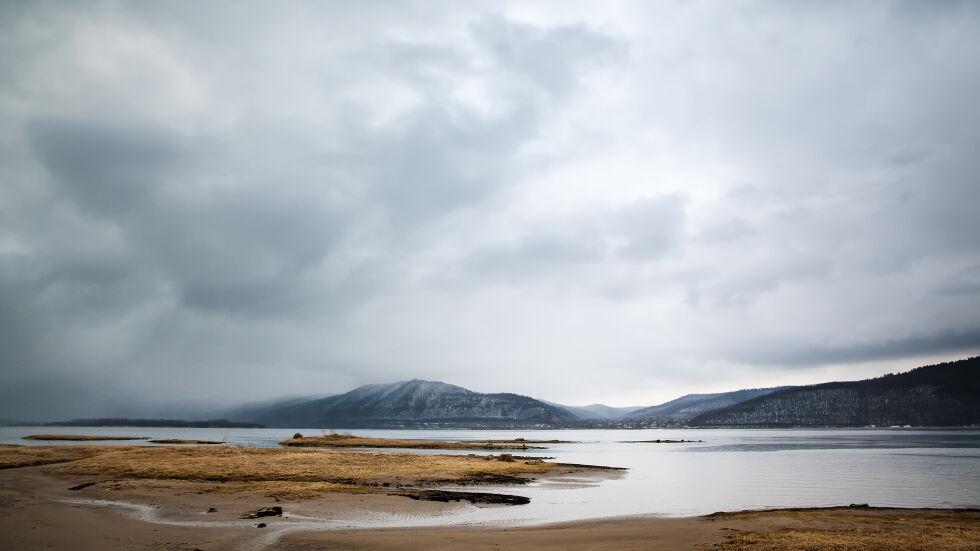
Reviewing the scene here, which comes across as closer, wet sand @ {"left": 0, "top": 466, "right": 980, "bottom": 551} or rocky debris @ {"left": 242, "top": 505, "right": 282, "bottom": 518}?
wet sand @ {"left": 0, "top": 466, "right": 980, "bottom": 551}

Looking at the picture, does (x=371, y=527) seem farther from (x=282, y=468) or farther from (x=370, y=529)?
(x=282, y=468)

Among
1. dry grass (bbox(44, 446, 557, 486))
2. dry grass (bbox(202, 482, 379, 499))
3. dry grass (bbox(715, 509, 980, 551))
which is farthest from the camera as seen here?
dry grass (bbox(44, 446, 557, 486))

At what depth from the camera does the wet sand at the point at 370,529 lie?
23.3 meters

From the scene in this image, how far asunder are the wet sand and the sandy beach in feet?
0.17

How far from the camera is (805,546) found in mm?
22078

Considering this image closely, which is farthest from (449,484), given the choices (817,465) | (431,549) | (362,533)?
(817,465)

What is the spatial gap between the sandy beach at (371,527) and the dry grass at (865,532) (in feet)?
0.18


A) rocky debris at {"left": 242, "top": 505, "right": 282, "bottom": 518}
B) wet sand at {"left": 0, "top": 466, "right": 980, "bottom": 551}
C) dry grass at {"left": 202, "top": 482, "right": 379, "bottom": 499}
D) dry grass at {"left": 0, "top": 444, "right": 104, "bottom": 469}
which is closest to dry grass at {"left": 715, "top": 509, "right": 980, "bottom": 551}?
wet sand at {"left": 0, "top": 466, "right": 980, "bottom": 551}

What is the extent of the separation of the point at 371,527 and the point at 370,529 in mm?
866

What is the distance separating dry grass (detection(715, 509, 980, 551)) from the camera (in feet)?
72.9

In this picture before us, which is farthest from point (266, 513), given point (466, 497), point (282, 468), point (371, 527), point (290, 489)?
point (282, 468)

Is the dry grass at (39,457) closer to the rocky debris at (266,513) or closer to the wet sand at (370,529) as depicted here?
the wet sand at (370,529)

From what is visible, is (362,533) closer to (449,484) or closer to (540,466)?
(449,484)

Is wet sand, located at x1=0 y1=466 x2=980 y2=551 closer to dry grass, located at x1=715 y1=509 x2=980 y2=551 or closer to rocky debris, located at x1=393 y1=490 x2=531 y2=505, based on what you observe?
dry grass, located at x1=715 y1=509 x2=980 y2=551
